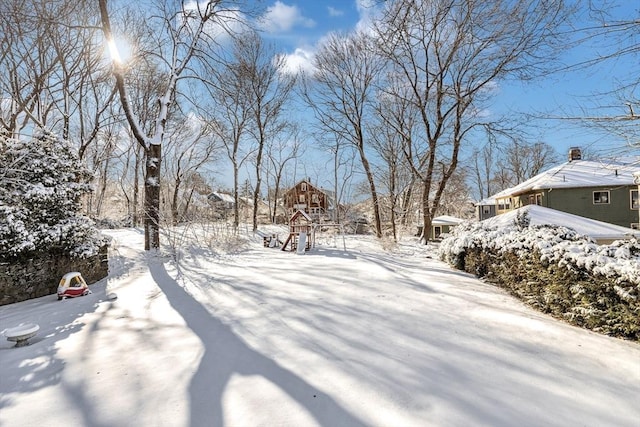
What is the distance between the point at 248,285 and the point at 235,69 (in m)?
6.82

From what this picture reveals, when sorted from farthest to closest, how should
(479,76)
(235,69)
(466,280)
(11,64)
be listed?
(479,76)
(11,64)
(235,69)
(466,280)

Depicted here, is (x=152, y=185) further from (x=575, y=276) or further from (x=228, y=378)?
(x=575, y=276)

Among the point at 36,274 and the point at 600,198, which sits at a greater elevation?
the point at 600,198

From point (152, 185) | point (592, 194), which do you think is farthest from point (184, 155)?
point (592, 194)

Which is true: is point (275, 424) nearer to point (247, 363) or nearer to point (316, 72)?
point (247, 363)

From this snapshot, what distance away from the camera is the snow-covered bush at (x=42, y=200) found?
5.07m

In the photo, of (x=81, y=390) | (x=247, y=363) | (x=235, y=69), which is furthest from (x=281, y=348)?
(x=235, y=69)

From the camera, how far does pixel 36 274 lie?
5.35 meters

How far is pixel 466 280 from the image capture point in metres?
5.79

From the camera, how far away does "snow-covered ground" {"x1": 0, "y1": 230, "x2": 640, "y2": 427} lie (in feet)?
6.55

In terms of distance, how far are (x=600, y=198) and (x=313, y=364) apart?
20.7m

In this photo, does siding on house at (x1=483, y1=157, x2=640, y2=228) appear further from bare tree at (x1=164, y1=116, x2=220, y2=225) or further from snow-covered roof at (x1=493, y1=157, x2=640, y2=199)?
bare tree at (x1=164, y1=116, x2=220, y2=225)

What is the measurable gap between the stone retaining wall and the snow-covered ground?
0.50 meters

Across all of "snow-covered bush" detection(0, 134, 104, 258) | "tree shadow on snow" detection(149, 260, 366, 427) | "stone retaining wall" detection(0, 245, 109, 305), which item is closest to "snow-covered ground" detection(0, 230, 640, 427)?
"tree shadow on snow" detection(149, 260, 366, 427)
